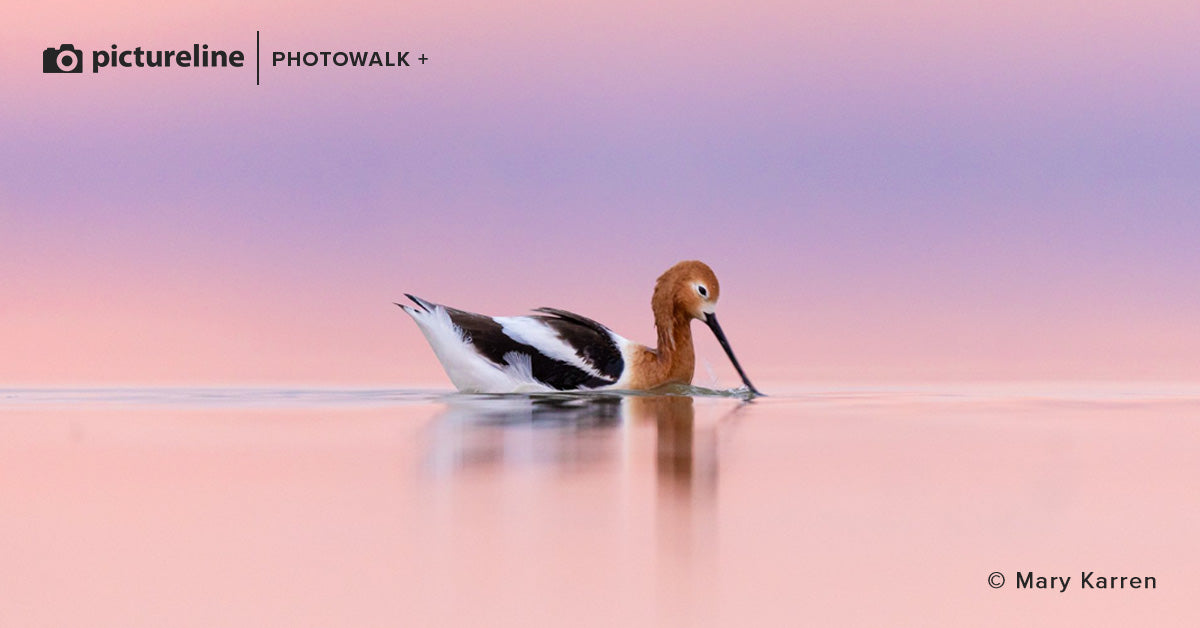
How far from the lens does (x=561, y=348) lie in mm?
10234

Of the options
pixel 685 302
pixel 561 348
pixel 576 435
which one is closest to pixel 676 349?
pixel 685 302

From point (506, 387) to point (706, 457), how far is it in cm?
371

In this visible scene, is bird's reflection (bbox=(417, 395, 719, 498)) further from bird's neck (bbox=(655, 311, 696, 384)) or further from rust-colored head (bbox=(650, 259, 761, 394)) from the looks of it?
rust-colored head (bbox=(650, 259, 761, 394))

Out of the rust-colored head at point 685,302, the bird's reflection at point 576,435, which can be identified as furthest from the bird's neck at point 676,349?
the bird's reflection at point 576,435

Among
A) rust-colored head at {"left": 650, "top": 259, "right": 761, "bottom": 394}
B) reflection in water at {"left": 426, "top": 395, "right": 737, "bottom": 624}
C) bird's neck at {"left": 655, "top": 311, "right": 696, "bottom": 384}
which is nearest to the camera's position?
reflection in water at {"left": 426, "top": 395, "right": 737, "bottom": 624}

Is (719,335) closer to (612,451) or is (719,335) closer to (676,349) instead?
(676,349)

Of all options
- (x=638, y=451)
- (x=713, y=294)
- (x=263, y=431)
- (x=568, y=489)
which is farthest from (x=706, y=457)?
(x=713, y=294)

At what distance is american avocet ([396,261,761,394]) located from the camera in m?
10.2

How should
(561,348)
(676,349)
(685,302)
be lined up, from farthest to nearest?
(685,302) → (676,349) → (561,348)

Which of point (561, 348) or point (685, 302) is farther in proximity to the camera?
point (685, 302)

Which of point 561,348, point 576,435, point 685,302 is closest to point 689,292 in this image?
point 685,302

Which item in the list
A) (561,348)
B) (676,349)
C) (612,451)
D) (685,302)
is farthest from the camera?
(685,302)

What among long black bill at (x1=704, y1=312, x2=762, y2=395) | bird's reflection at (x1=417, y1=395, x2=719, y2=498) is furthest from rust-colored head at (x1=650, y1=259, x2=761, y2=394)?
bird's reflection at (x1=417, y1=395, x2=719, y2=498)

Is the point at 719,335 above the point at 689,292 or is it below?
below
